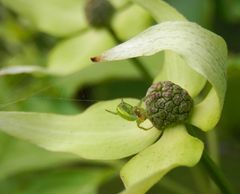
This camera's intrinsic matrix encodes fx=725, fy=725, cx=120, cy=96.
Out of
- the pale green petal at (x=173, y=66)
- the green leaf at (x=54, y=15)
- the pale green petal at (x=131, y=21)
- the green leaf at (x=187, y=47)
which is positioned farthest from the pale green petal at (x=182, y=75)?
the green leaf at (x=54, y=15)

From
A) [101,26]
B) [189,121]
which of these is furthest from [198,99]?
[101,26]

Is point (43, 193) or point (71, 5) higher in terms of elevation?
point (71, 5)

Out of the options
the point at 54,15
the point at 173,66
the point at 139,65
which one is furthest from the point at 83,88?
the point at 173,66

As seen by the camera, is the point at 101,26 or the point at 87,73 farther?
the point at 87,73

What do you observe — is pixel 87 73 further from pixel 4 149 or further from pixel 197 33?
pixel 197 33

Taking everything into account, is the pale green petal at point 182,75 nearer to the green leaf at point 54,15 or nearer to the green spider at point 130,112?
the green spider at point 130,112

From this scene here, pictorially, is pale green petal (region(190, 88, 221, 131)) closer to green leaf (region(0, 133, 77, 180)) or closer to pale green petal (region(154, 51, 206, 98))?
pale green petal (region(154, 51, 206, 98))

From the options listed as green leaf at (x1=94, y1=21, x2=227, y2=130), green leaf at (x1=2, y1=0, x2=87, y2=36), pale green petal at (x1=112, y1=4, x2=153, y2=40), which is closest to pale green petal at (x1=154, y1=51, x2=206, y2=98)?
green leaf at (x1=94, y1=21, x2=227, y2=130)
